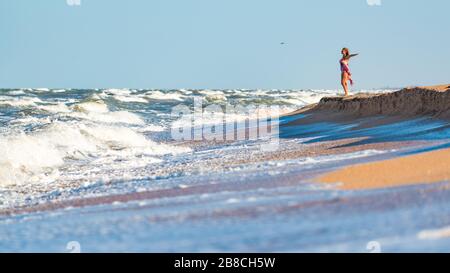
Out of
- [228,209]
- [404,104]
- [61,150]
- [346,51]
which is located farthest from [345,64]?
[228,209]

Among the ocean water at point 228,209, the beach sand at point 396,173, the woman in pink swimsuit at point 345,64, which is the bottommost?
the ocean water at point 228,209

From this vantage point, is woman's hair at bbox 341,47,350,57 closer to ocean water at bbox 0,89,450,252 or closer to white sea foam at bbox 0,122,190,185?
white sea foam at bbox 0,122,190,185

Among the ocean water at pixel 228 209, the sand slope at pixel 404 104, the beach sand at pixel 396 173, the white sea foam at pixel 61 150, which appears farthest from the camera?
the sand slope at pixel 404 104

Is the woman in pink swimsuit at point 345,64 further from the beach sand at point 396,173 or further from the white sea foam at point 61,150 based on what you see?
the beach sand at point 396,173

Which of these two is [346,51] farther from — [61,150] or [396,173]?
[396,173]

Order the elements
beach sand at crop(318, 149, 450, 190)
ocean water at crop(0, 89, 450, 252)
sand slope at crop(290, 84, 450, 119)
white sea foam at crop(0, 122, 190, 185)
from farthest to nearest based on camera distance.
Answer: sand slope at crop(290, 84, 450, 119)
white sea foam at crop(0, 122, 190, 185)
beach sand at crop(318, 149, 450, 190)
ocean water at crop(0, 89, 450, 252)

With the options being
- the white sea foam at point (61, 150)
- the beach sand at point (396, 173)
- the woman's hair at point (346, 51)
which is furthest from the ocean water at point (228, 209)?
the woman's hair at point (346, 51)

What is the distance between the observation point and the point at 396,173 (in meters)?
3.85

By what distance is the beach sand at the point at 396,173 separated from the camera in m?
3.56

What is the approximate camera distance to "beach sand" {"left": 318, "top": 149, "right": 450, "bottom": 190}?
3.56m

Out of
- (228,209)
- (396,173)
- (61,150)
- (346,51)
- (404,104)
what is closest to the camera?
(228,209)

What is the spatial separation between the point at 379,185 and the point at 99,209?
1.57 meters

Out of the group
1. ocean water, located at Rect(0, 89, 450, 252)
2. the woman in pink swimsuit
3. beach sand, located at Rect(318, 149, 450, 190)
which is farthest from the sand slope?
beach sand, located at Rect(318, 149, 450, 190)
